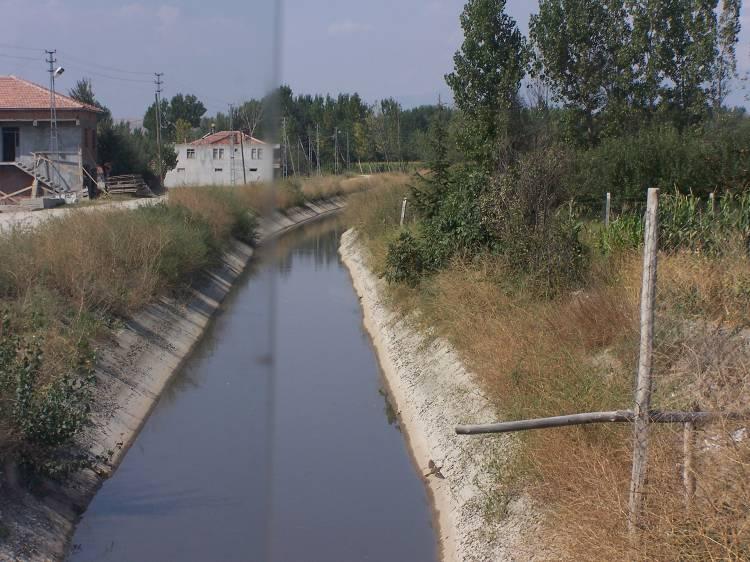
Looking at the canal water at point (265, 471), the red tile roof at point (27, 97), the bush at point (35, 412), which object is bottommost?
the canal water at point (265, 471)

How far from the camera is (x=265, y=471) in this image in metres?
9.02

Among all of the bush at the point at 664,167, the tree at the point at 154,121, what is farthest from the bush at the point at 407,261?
the tree at the point at 154,121

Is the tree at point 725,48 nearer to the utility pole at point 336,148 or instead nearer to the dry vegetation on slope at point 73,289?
the dry vegetation on slope at point 73,289

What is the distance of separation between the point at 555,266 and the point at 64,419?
24.9 ft

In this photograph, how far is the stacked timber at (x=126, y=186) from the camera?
151 ft

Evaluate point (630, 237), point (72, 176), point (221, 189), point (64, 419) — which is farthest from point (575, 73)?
point (64, 419)

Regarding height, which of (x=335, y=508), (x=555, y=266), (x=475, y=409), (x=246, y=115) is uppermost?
(x=246, y=115)

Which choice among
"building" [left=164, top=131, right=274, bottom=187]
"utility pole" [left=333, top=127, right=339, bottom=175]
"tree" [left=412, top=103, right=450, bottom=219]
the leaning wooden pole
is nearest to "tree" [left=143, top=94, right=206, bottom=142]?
"utility pole" [left=333, top=127, right=339, bottom=175]

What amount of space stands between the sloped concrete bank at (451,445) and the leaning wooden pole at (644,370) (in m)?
1.68

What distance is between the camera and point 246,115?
7816 millimetres

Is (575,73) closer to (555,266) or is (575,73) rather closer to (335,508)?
(555,266)

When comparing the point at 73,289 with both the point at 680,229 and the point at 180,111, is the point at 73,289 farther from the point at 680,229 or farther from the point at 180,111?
the point at 180,111

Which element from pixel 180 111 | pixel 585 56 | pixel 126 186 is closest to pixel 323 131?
pixel 180 111

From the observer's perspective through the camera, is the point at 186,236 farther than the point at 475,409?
Yes
